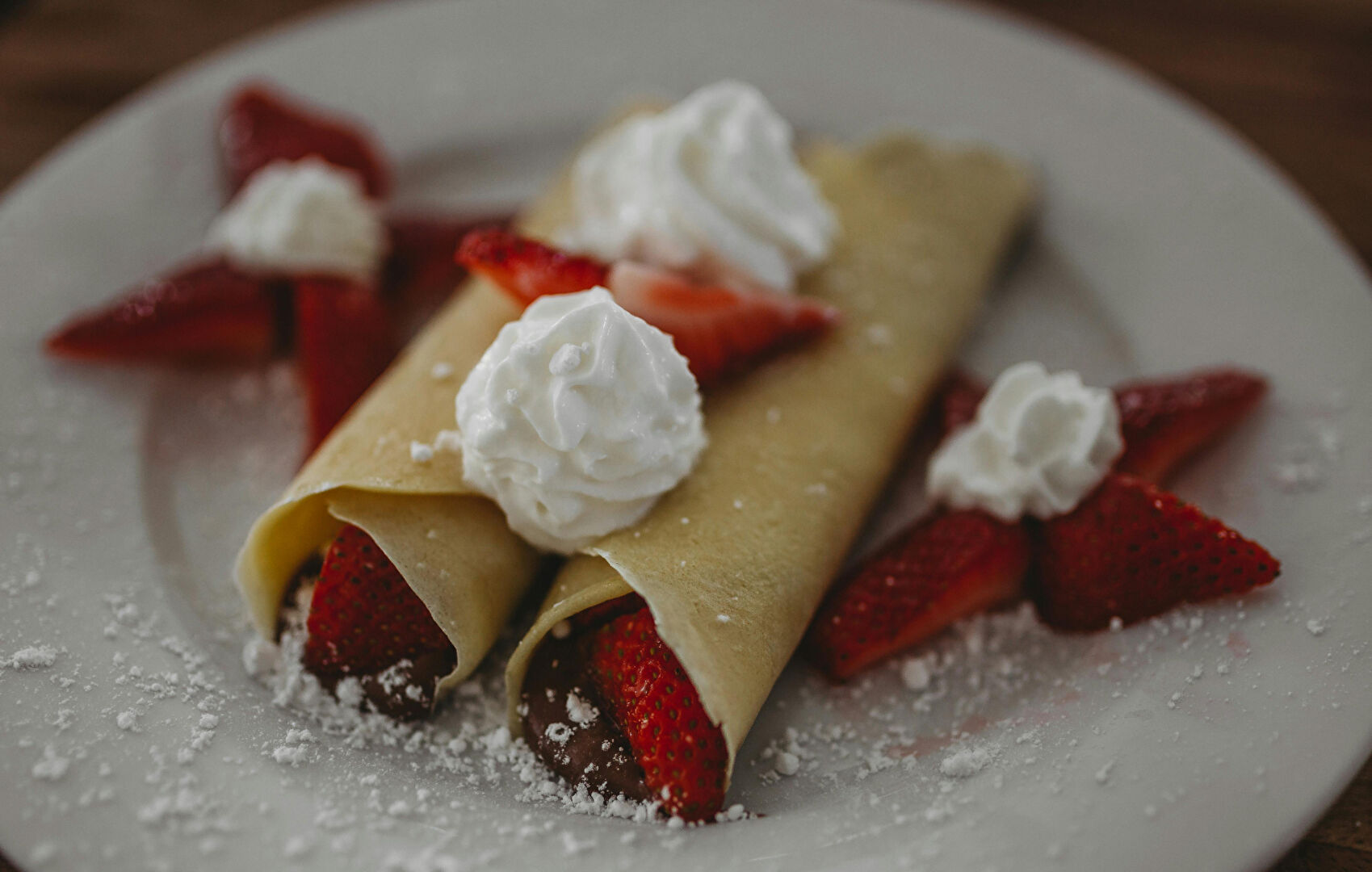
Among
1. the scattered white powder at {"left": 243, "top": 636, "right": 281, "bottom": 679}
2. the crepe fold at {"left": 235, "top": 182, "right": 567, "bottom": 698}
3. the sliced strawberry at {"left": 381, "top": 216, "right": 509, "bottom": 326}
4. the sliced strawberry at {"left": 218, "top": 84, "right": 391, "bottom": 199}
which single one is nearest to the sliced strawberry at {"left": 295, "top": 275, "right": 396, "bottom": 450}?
the sliced strawberry at {"left": 381, "top": 216, "right": 509, "bottom": 326}

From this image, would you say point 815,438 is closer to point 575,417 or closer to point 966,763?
point 575,417

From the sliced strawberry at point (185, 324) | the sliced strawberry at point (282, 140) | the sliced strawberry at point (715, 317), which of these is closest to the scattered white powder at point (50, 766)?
the sliced strawberry at point (185, 324)

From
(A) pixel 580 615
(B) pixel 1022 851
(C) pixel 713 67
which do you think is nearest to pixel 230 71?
(C) pixel 713 67

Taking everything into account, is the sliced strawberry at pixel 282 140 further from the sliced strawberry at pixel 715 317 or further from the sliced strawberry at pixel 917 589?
the sliced strawberry at pixel 917 589

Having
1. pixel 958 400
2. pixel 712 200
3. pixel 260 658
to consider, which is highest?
pixel 712 200

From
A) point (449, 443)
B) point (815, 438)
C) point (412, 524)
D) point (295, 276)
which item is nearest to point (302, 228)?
point (295, 276)

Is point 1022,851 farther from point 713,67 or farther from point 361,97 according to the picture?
point 361,97

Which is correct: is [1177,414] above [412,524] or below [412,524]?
above
